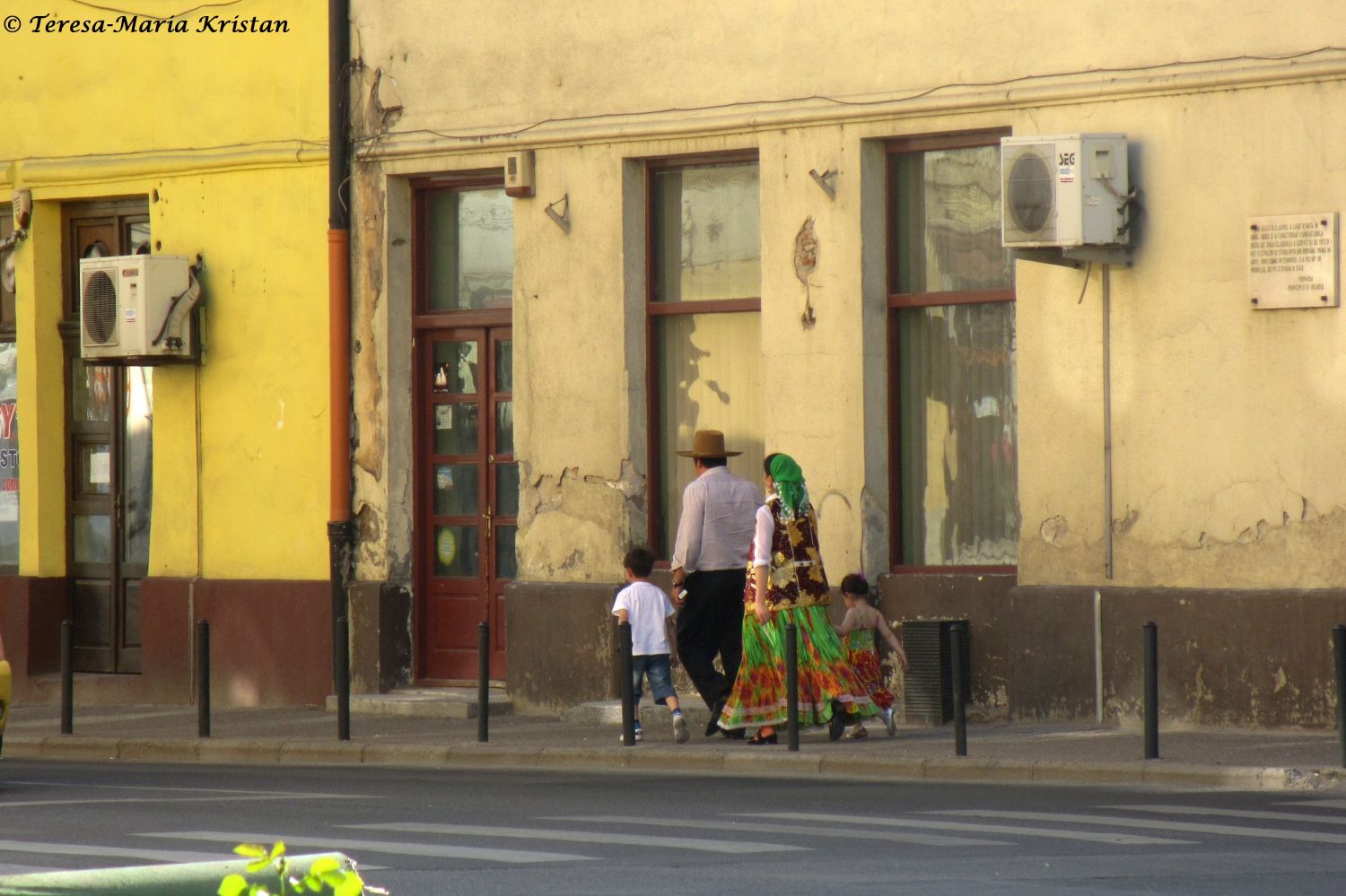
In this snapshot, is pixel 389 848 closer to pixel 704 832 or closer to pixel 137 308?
pixel 704 832

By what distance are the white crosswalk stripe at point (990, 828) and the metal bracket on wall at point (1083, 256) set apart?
17.1ft

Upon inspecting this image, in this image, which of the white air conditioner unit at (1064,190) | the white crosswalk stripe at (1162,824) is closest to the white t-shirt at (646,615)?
the white air conditioner unit at (1064,190)

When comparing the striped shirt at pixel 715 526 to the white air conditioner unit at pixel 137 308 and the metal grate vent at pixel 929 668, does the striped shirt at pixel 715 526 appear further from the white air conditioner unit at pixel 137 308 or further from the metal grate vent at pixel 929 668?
the white air conditioner unit at pixel 137 308

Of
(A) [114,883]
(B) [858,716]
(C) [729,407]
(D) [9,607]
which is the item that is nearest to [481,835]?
(B) [858,716]

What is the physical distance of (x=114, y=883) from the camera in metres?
4.41

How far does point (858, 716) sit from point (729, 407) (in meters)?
3.39

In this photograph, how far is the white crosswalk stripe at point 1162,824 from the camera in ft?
32.4

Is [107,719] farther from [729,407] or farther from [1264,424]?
[1264,424]

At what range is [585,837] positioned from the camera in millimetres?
10055

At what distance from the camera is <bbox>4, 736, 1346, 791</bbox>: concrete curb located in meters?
12.5

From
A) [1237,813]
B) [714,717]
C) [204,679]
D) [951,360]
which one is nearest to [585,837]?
[1237,813]

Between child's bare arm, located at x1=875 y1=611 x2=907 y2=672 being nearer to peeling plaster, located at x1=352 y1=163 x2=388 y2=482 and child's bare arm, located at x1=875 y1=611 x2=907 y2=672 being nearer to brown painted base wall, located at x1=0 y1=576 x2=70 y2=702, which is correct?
peeling plaster, located at x1=352 y1=163 x2=388 y2=482

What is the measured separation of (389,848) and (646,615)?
17.8 feet

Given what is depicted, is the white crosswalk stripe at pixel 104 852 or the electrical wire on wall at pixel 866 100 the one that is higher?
the electrical wire on wall at pixel 866 100
